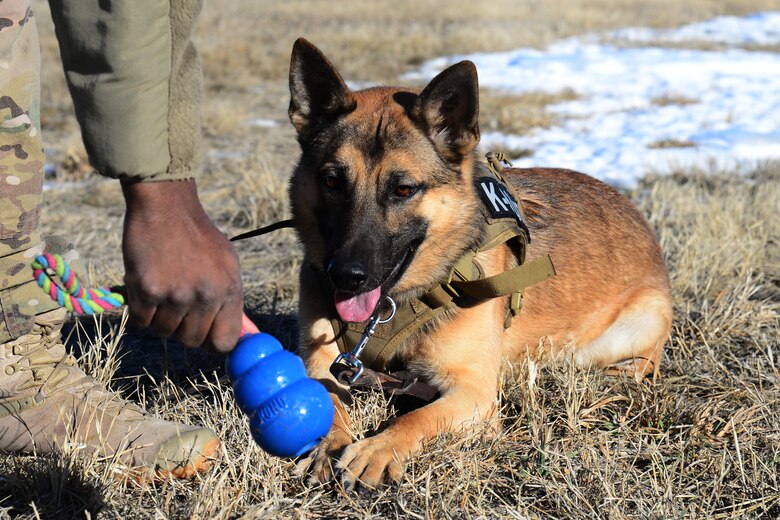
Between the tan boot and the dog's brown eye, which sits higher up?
the dog's brown eye

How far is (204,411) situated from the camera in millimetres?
3053

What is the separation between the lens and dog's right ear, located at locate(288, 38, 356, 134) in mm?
3068

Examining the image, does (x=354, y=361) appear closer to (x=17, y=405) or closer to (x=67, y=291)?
(x=17, y=405)

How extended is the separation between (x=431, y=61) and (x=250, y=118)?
5294 mm

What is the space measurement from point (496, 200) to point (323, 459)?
1.28 metres

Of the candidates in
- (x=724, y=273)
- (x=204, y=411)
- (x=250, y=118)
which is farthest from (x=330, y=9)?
(x=204, y=411)

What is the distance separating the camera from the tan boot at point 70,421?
262 cm

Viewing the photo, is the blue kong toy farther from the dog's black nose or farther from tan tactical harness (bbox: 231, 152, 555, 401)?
tan tactical harness (bbox: 231, 152, 555, 401)

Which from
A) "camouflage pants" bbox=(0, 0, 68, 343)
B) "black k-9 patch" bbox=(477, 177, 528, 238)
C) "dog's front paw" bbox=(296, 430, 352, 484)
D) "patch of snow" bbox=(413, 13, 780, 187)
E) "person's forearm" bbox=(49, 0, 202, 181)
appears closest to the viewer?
"person's forearm" bbox=(49, 0, 202, 181)

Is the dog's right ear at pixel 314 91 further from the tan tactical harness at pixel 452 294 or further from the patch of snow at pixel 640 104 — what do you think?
the patch of snow at pixel 640 104

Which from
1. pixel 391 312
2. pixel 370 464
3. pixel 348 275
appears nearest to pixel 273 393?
pixel 370 464

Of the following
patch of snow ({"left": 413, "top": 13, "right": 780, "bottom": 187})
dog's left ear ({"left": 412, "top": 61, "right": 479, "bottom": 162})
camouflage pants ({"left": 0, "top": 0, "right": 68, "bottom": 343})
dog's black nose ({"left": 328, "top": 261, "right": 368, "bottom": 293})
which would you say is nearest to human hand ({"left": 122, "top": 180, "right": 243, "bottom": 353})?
camouflage pants ({"left": 0, "top": 0, "right": 68, "bottom": 343})

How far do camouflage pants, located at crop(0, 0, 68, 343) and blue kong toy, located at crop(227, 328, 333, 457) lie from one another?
80 cm

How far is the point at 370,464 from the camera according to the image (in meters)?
2.61
